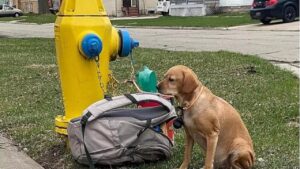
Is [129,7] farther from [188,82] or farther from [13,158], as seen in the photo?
[188,82]

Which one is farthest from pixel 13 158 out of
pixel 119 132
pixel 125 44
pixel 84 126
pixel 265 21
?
pixel 265 21

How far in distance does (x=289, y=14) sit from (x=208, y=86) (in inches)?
695

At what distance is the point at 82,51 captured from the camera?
484 centimetres

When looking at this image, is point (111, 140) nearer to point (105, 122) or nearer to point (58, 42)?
point (105, 122)

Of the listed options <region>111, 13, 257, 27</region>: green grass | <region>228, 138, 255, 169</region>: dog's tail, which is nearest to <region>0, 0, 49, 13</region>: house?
<region>111, 13, 257, 27</region>: green grass

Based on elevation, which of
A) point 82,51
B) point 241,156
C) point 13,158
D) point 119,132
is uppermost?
point 82,51

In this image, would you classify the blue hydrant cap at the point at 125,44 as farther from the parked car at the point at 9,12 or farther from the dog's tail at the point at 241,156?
the parked car at the point at 9,12

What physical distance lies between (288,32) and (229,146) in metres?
16.5

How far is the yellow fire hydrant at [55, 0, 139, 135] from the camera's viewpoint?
484 cm

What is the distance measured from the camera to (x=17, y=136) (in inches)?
235

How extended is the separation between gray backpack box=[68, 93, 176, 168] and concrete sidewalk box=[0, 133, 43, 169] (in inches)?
23.7

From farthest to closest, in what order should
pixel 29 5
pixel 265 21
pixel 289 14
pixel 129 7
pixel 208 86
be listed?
1. pixel 29 5
2. pixel 129 7
3. pixel 265 21
4. pixel 289 14
5. pixel 208 86

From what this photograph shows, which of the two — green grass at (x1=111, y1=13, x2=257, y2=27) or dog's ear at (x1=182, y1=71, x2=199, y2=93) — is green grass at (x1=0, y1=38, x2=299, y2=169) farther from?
green grass at (x1=111, y1=13, x2=257, y2=27)

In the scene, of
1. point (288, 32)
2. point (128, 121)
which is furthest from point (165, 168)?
point (288, 32)
